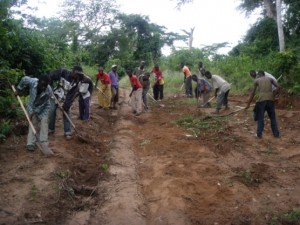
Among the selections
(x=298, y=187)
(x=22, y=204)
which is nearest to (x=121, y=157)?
(x=22, y=204)

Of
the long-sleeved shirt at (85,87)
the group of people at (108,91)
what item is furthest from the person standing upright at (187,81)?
the long-sleeved shirt at (85,87)

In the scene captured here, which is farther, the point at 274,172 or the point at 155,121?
the point at 155,121

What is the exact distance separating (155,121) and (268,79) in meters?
3.64

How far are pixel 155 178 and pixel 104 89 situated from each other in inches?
261

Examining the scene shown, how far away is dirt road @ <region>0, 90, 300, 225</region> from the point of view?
16.2 ft

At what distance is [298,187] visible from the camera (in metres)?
5.88

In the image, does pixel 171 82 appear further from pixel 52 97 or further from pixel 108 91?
pixel 52 97

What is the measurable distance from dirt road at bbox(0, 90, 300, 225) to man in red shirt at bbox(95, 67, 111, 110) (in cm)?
293

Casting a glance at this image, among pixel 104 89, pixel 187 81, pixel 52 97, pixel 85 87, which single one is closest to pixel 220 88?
pixel 104 89

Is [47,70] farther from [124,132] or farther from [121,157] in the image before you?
[121,157]

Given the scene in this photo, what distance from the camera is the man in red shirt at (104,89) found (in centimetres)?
1219

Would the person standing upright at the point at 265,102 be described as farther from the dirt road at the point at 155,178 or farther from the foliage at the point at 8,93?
the foliage at the point at 8,93

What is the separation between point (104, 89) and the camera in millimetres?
12414

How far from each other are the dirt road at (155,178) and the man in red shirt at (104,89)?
2.93m
